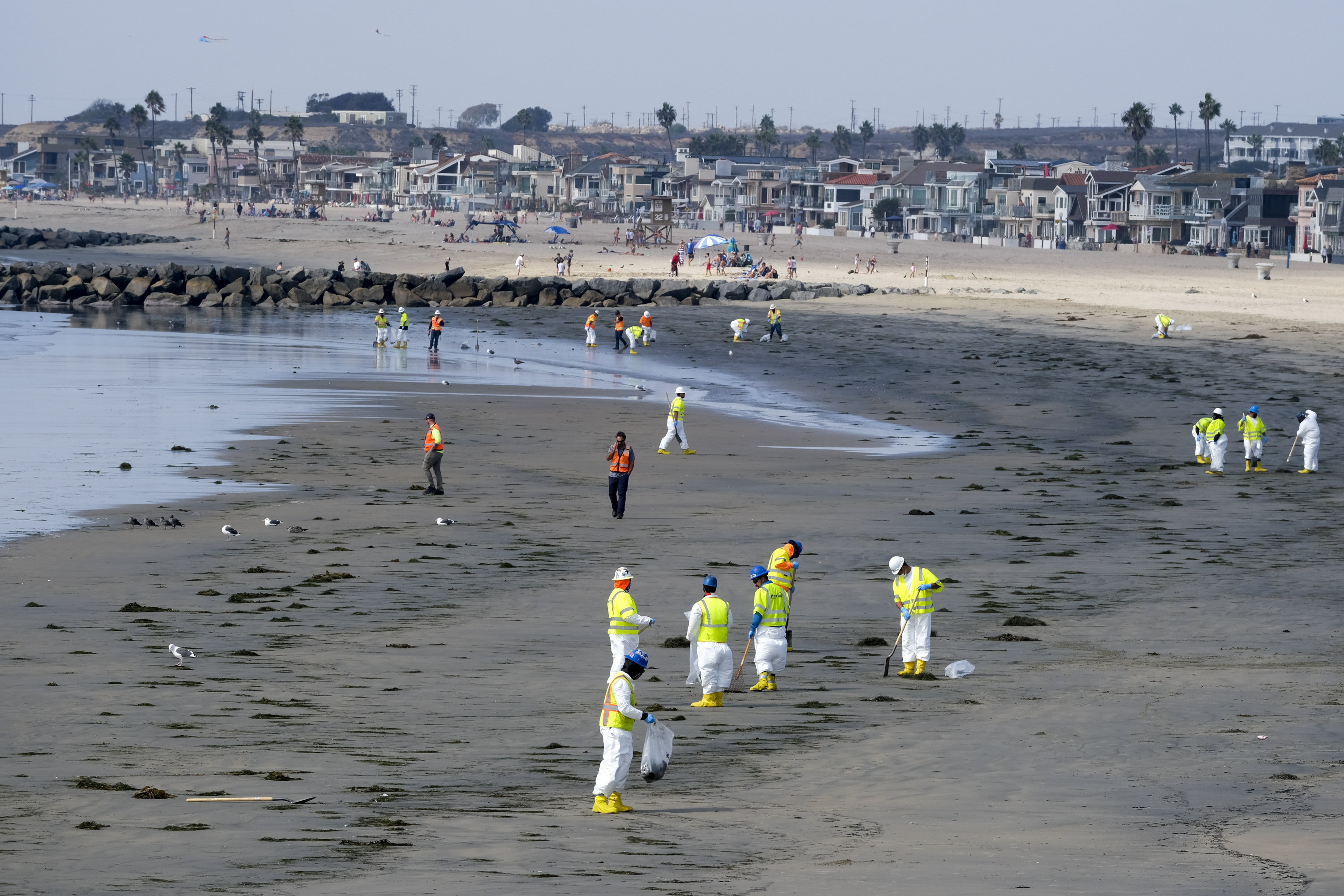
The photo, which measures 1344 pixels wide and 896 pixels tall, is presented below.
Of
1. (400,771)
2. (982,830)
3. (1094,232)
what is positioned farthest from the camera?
(1094,232)

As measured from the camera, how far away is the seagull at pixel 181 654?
14.1 meters

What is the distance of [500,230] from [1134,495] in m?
94.9

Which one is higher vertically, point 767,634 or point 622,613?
point 622,613

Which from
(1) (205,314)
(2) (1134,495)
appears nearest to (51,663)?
(2) (1134,495)

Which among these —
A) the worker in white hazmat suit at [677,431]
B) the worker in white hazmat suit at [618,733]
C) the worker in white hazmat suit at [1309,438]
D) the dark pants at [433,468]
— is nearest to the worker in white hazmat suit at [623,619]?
the worker in white hazmat suit at [618,733]

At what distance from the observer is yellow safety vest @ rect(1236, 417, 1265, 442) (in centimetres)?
2775

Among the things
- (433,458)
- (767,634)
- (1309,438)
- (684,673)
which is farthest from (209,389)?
(767,634)

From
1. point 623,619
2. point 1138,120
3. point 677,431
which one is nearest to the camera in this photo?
point 623,619

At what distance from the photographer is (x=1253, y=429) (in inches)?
1094

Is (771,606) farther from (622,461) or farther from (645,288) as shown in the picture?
(645,288)

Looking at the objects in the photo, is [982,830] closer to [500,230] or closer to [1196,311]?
[1196,311]

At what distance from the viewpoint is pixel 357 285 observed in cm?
7112

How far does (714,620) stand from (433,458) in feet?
37.8

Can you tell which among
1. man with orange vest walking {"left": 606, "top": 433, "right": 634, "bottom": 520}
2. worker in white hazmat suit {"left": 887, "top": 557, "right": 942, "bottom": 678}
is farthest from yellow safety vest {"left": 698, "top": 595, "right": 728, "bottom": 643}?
man with orange vest walking {"left": 606, "top": 433, "right": 634, "bottom": 520}
